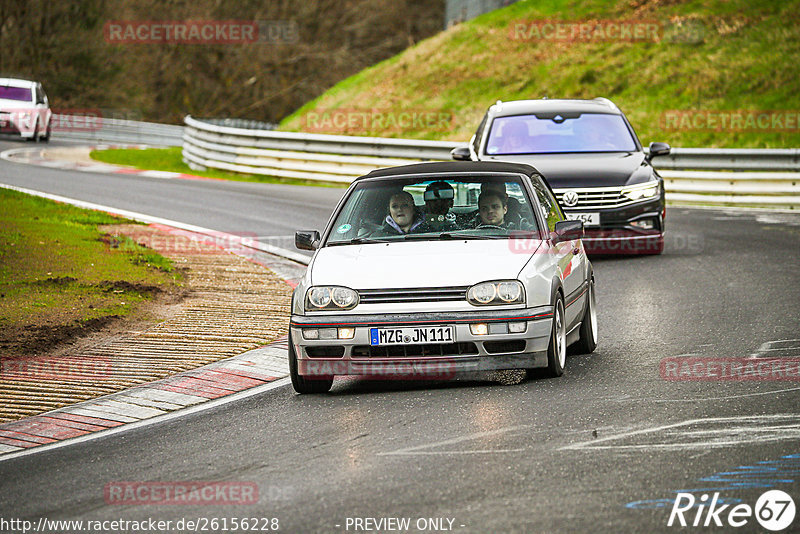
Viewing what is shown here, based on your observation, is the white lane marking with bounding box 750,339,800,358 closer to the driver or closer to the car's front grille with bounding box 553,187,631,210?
the driver

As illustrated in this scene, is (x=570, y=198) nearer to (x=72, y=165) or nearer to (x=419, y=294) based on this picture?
(x=419, y=294)

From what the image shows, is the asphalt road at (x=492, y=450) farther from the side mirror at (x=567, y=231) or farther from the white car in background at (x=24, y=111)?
Answer: the white car in background at (x=24, y=111)

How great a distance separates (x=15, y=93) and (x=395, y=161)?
59.2 feet

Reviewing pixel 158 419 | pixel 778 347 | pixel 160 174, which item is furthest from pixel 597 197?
pixel 160 174

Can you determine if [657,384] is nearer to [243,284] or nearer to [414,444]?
[414,444]

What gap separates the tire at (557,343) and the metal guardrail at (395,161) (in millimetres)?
14320

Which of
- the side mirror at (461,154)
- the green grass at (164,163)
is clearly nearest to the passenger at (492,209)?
the side mirror at (461,154)

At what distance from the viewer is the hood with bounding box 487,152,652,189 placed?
1484 centimetres

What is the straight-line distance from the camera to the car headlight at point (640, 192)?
48.8 feet

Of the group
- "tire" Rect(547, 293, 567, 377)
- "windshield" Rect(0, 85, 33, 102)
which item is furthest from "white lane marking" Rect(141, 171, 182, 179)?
"tire" Rect(547, 293, 567, 377)

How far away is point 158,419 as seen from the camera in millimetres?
8094

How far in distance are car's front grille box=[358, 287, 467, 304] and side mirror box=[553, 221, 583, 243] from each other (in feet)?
4.29

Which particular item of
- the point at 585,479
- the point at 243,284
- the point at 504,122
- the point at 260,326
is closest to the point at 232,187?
the point at 504,122

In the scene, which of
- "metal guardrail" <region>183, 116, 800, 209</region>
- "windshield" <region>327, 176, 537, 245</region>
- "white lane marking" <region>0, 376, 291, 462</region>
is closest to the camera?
"white lane marking" <region>0, 376, 291, 462</region>
